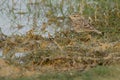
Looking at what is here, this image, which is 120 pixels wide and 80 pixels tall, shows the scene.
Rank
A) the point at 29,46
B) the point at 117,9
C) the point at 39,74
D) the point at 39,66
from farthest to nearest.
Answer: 1. the point at 117,9
2. the point at 29,46
3. the point at 39,66
4. the point at 39,74

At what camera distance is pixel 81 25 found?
5.54m

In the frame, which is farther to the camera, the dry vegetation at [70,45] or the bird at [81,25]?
the bird at [81,25]

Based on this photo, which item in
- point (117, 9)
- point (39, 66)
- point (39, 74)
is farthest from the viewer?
point (117, 9)

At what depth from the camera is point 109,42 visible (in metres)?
5.26

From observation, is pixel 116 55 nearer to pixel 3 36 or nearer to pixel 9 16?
pixel 3 36

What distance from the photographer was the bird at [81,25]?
18.2ft

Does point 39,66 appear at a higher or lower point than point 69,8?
lower

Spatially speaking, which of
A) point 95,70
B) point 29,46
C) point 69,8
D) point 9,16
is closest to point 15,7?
point 9,16

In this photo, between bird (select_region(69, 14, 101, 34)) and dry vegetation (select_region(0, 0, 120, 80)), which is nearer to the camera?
dry vegetation (select_region(0, 0, 120, 80))

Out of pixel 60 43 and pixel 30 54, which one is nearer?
pixel 30 54

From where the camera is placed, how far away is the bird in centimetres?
554

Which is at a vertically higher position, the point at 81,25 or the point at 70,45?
the point at 81,25

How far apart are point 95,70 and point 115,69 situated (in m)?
0.23

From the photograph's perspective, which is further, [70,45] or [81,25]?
[81,25]
